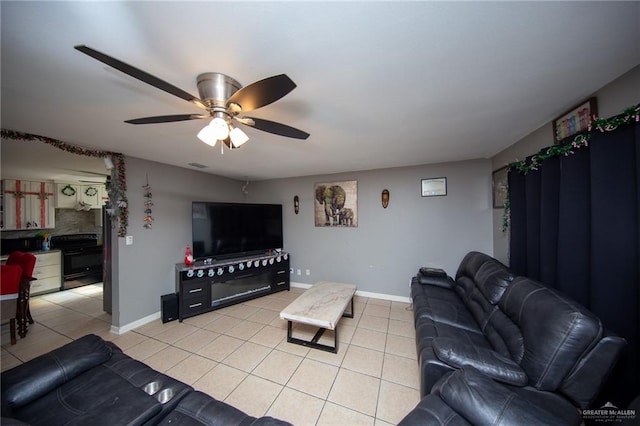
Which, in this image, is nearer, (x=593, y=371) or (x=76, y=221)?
(x=593, y=371)

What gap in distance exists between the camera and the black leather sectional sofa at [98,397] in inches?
38.7

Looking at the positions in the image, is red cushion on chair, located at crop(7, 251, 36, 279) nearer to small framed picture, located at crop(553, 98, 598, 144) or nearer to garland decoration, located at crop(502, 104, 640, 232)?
garland decoration, located at crop(502, 104, 640, 232)

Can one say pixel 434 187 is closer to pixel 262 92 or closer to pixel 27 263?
pixel 262 92

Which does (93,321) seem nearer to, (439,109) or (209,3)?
(209,3)

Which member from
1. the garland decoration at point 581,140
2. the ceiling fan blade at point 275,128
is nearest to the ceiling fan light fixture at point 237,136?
the ceiling fan blade at point 275,128

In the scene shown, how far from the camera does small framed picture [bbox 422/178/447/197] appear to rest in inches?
133

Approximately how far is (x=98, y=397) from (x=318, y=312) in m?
1.71

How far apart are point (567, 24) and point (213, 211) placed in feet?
12.8

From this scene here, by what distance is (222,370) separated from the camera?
203cm

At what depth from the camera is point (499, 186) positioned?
113 inches

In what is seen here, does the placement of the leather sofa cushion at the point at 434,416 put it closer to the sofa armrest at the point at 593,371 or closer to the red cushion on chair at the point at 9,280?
the sofa armrest at the point at 593,371

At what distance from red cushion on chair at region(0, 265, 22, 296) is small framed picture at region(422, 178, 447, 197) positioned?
5.55 metres

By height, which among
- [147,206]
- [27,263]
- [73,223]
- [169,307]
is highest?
[147,206]

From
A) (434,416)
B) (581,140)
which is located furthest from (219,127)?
(581,140)
